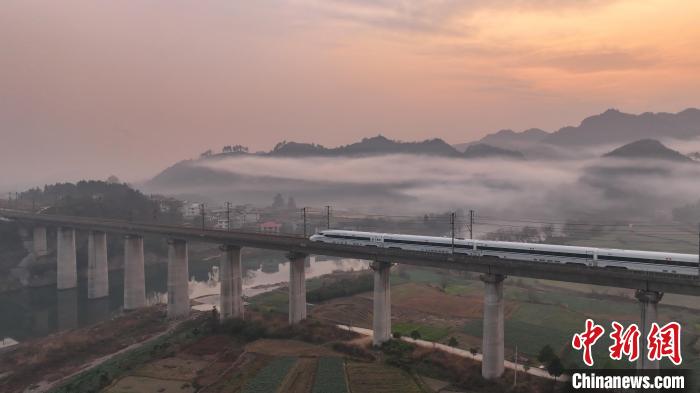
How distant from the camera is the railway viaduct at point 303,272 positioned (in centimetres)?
3812

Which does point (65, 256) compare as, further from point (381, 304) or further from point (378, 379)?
point (378, 379)

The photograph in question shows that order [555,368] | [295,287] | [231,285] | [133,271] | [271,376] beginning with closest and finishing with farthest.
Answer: [555,368], [271,376], [295,287], [231,285], [133,271]

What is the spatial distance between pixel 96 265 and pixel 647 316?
3790 inches

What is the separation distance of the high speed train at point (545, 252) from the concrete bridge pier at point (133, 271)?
150ft

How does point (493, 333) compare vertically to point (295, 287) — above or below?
below

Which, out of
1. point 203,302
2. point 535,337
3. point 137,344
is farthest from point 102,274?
point 535,337

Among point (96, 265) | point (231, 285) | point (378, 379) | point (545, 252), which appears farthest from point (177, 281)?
point (545, 252)

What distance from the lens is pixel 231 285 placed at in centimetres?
6550

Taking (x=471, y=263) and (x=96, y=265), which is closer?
(x=471, y=263)

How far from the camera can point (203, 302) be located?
3445 inches

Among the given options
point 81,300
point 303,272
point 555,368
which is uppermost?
point 303,272

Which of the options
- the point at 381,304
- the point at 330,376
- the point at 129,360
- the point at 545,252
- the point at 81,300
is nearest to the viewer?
the point at 545,252

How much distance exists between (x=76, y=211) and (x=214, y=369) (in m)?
113

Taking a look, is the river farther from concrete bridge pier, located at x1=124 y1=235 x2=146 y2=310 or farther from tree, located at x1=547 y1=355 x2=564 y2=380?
tree, located at x1=547 y1=355 x2=564 y2=380
